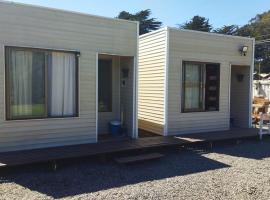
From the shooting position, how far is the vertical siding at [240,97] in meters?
10.2

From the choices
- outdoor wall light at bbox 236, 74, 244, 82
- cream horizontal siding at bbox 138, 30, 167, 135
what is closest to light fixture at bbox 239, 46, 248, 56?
outdoor wall light at bbox 236, 74, 244, 82

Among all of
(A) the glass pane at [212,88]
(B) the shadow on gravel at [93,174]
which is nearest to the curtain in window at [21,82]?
(B) the shadow on gravel at [93,174]

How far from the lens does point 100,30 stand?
7344 mm

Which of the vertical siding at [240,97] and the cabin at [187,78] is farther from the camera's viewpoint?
the vertical siding at [240,97]

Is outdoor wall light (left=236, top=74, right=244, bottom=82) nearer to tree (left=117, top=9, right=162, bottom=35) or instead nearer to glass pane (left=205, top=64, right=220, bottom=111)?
glass pane (left=205, top=64, right=220, bottom=111)

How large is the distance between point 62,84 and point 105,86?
181 cm

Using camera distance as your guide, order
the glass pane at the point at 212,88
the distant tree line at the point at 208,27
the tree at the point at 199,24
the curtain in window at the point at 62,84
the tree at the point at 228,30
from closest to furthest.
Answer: the curtain in window at the point at 62,84 → the glass pane at the point at 212,88 → the tree at the point at 199,24 → the distant tree line at the point at 208,27 → the tree at the point at 228,30

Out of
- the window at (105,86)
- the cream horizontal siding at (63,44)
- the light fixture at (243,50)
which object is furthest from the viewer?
the light fixture at (243,50)

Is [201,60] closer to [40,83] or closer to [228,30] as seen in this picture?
[40,83]

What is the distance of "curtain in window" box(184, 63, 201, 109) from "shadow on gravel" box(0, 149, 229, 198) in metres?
2.38

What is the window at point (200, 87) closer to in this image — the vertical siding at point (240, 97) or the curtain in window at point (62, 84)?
the vertical siding at point (240, 97)

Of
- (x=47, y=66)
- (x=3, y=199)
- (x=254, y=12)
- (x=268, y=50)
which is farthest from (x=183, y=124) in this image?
(x=254, y=12)

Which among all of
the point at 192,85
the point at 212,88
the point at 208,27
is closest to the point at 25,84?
the point at 192,85

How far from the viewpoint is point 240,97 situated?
412 inches
